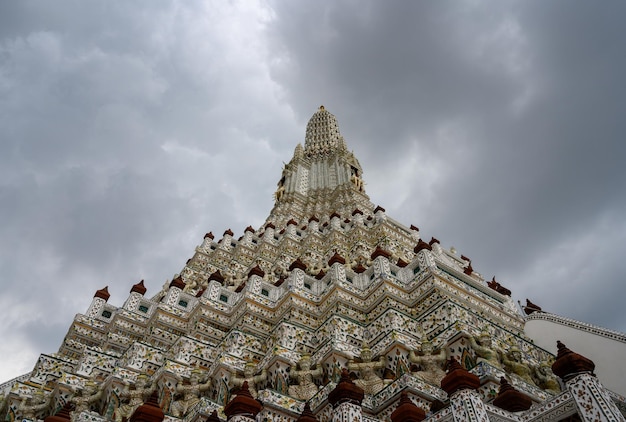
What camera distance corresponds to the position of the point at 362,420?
7152 millimetres

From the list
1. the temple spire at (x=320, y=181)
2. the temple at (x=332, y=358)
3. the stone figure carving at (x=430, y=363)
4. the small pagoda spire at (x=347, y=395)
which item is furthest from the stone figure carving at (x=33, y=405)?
the temple spire at (x=320, y=181)

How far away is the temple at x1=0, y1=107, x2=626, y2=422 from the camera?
7.03 m

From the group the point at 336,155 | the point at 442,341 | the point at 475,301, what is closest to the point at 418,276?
the point at 475,301

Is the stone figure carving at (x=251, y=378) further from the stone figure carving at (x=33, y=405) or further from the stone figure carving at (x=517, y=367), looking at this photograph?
the stone figure carving at (x=517, y=367)

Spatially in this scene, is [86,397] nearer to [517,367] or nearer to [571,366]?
[517,367]

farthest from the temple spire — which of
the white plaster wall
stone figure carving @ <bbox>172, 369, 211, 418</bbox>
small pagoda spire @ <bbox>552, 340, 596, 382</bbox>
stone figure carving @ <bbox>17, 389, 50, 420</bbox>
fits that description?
small pagoda spire @ <bbox>552, 340, 596, 382</bbox>

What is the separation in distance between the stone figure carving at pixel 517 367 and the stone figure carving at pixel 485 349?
164mm

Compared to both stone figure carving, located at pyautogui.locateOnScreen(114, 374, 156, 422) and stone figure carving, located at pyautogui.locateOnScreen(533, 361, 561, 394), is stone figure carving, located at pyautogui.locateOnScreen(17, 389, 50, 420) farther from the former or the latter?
stone figure carving, located at pyautogui.locateOnScreen(533, 361, 561, 394)

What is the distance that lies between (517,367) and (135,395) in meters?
8.73

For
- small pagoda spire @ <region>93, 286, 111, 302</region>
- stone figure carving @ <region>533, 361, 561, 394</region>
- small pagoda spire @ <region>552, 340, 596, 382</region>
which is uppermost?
small pagoda spire @ <region>93, 286, 111, 302</region>

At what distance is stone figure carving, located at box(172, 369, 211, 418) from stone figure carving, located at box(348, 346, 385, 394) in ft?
11.9

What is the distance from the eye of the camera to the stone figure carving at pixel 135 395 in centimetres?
1077

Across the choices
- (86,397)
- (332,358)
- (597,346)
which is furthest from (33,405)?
(597,346)

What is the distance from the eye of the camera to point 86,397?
11.4 m
